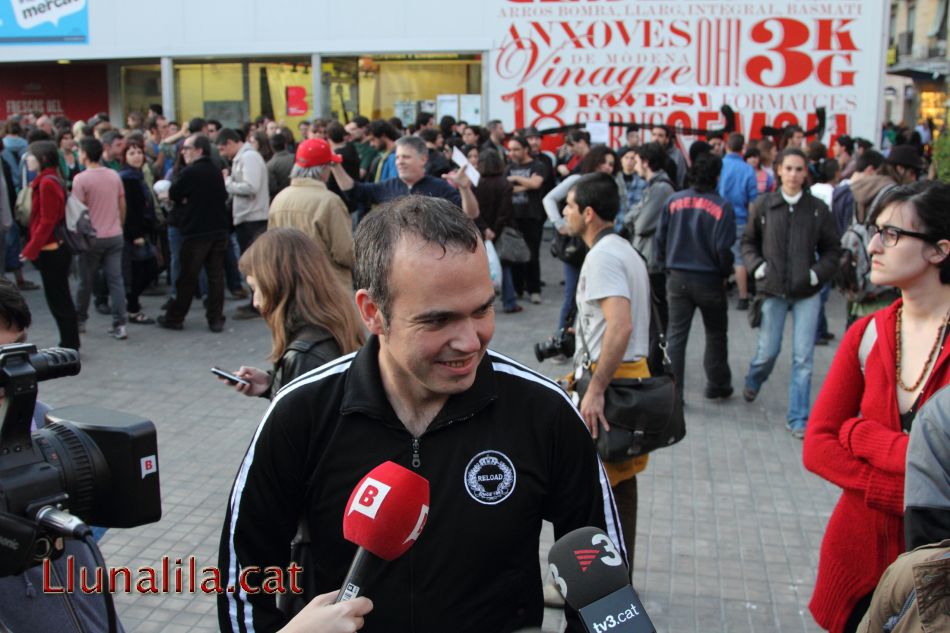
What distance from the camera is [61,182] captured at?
8820mm

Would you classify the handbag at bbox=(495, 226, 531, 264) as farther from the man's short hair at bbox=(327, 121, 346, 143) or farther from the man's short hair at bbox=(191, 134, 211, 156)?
the man's short hair at bbox=(191, 134, 211, 156)

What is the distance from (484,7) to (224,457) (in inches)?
536

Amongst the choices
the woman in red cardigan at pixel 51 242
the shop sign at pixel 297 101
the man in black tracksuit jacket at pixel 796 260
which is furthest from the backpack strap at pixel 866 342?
the shop sign at pixel 297 101

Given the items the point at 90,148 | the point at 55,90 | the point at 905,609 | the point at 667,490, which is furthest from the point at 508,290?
the point at 55,90

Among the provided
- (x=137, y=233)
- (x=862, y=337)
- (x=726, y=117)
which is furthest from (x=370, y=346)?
(x=726, y=117)

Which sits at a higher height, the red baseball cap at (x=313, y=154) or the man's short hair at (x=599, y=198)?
the red baseball cap at (x=313, y=154)

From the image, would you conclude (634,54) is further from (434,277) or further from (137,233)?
(434,277)

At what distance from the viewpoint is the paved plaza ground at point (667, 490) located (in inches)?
184

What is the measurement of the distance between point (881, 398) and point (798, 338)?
441 centimetres

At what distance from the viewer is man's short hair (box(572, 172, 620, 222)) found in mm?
4785

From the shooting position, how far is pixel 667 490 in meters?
6.13

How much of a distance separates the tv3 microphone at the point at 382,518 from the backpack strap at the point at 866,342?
1901 mm

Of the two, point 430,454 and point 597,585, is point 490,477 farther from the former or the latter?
point 597,585

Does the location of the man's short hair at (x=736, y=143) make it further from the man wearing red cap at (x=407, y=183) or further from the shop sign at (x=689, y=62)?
the shop sign at (x=689, y=62)
